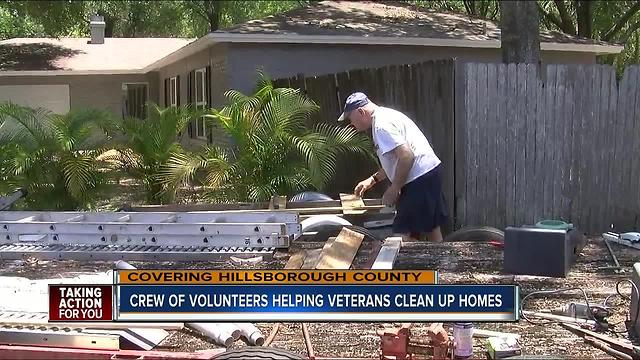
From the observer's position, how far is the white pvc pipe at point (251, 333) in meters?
3.32

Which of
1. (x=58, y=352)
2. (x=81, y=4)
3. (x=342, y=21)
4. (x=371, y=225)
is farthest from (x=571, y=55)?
(x=58, y=352)

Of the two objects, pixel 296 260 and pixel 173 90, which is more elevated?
pixel 173 90

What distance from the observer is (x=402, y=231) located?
6.02 meters

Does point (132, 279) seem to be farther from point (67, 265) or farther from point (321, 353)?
point (67, 265)

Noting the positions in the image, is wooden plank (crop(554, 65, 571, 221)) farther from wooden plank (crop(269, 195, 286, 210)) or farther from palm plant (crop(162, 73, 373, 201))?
wooden plank (crop(269, 195, 286, 210))

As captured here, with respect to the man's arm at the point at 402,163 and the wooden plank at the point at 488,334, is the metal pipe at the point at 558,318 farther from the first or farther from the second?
the man's arm at the point at 402,163

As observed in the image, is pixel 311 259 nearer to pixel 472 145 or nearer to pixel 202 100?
pixel 472 145

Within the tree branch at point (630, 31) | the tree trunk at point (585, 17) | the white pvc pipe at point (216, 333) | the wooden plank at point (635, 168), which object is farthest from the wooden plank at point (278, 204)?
the tree branch at point (630, 31)

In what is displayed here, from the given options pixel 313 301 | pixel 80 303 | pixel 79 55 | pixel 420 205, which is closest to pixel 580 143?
pixel 420 205

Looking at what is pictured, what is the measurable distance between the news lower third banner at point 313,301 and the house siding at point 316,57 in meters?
10.3

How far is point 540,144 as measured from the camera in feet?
26.4

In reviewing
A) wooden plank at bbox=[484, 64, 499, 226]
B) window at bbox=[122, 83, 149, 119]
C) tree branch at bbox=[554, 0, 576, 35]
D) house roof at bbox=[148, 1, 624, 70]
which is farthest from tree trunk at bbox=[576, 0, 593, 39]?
wooden plank at bbox=[484, 64, 499, 226]

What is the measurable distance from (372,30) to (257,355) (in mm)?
11533

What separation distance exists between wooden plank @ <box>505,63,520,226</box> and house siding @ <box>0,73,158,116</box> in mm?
16574
